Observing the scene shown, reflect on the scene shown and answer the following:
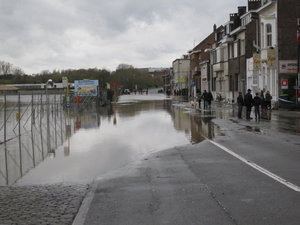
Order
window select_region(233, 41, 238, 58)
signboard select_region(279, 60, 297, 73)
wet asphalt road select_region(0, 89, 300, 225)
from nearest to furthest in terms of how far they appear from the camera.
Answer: wet asphalt road select_region(0, 89, 300, 225) < signboard select_region(279, 60, 297, 73) < window select_region(233, 41, 238, 58)

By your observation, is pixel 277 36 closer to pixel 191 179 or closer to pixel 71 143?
pixel 71 143

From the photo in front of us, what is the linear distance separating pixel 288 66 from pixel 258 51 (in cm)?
656

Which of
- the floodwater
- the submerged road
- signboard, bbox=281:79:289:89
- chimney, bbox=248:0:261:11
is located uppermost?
chimney, bbox=248:0:261:11

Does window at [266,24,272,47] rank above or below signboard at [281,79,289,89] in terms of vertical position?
above

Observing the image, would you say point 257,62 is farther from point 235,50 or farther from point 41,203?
point 41,203

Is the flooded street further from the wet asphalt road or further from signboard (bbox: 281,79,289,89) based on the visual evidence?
signboard (bbox: 281,79,289,89)

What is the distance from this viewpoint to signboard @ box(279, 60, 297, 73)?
34281mm

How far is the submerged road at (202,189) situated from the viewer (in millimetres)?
6086

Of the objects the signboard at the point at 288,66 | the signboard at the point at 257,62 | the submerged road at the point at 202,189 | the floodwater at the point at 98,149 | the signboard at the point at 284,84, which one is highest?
the signboard at the point at 257,62

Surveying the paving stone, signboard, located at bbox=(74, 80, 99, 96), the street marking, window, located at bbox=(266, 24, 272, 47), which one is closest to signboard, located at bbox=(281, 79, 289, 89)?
window, located at bbox=(266, 24, 272, 47)

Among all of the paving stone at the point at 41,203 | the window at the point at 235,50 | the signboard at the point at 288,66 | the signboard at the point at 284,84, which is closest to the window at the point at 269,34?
the signboard at the point at 288,66

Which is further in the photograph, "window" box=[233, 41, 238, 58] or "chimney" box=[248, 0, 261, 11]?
"window" box=[233, 41, 238, 58]

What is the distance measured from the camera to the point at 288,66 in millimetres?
34375

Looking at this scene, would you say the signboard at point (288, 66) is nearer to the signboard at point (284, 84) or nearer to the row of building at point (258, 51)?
the row of building at point (258, 51)
